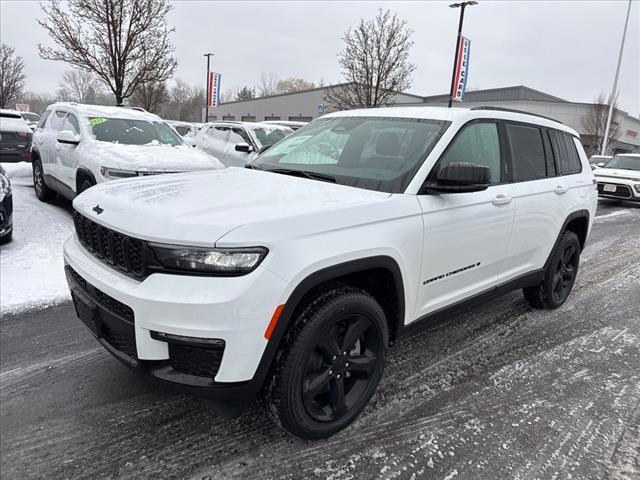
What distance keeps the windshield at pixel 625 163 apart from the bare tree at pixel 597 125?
25.2 metres

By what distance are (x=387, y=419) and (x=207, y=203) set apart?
1.61m

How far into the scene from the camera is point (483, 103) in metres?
38.5

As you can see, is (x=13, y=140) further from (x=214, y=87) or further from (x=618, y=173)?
(x=214, y=87)

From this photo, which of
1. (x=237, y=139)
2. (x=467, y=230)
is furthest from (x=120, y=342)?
(x=237, y=139)

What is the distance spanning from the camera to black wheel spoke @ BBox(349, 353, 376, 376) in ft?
8.23

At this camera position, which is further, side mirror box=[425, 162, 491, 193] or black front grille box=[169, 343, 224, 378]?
side mirror box=[425, 162, 491, 193]

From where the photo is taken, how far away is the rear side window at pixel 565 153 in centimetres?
421

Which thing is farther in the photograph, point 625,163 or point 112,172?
point 625,163

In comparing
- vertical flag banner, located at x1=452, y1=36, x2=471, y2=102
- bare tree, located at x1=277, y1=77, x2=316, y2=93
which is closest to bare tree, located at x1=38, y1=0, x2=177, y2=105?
Answer: vertical flag banner, located at x1=452, y1=36, x2=471, y2=102

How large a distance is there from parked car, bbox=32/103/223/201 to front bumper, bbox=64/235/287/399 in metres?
4.41

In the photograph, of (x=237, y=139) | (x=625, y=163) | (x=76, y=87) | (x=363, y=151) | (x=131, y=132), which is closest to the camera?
(x=363, y=151)

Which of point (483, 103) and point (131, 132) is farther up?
point (483, 103)

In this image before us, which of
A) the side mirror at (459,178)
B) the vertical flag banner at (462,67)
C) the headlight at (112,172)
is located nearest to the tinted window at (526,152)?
the side mirror at (459,178)

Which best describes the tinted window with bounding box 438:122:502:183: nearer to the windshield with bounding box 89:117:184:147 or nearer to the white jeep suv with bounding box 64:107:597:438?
the white jeep suv with bounding box 64:107:597:438
